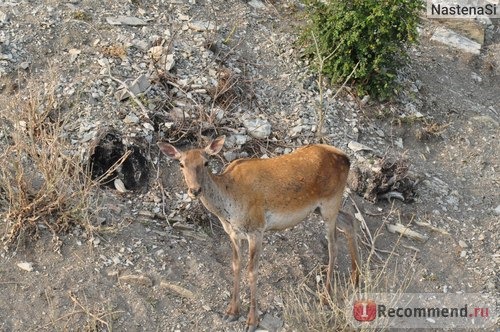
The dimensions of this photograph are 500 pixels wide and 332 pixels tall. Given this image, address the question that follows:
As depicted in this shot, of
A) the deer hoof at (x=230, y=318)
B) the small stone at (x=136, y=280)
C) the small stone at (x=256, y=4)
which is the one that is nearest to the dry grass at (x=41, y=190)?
the small stone at (x=136, y=280)

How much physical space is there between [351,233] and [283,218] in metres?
1.14

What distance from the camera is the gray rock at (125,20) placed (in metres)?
11.7

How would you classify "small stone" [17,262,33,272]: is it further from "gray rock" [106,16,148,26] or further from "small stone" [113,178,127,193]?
"gray rock" [106,16,148,26]

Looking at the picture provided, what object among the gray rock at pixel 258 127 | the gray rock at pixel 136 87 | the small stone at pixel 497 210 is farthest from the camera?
the small stone at pixel 497 210

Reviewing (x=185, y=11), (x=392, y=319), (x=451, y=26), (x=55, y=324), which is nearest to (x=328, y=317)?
(x=392, y=319)

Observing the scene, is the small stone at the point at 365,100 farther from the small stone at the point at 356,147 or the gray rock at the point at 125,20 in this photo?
the gray rock at the point at 125,20

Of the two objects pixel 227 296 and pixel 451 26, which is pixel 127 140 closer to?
pixel 227 296

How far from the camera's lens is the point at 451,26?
47.5ft

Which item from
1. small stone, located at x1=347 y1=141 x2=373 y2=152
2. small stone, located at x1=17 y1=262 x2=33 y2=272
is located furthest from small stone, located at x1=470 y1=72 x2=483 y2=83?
small stone, located at x1=17 y1=262 x2=33 y2=272

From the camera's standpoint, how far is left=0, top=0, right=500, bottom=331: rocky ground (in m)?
8.67

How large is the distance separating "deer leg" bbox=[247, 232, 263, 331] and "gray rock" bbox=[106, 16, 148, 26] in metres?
4.70

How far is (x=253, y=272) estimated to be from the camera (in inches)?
338

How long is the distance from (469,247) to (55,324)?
5.43 m

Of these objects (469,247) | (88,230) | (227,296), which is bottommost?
(469,247)
